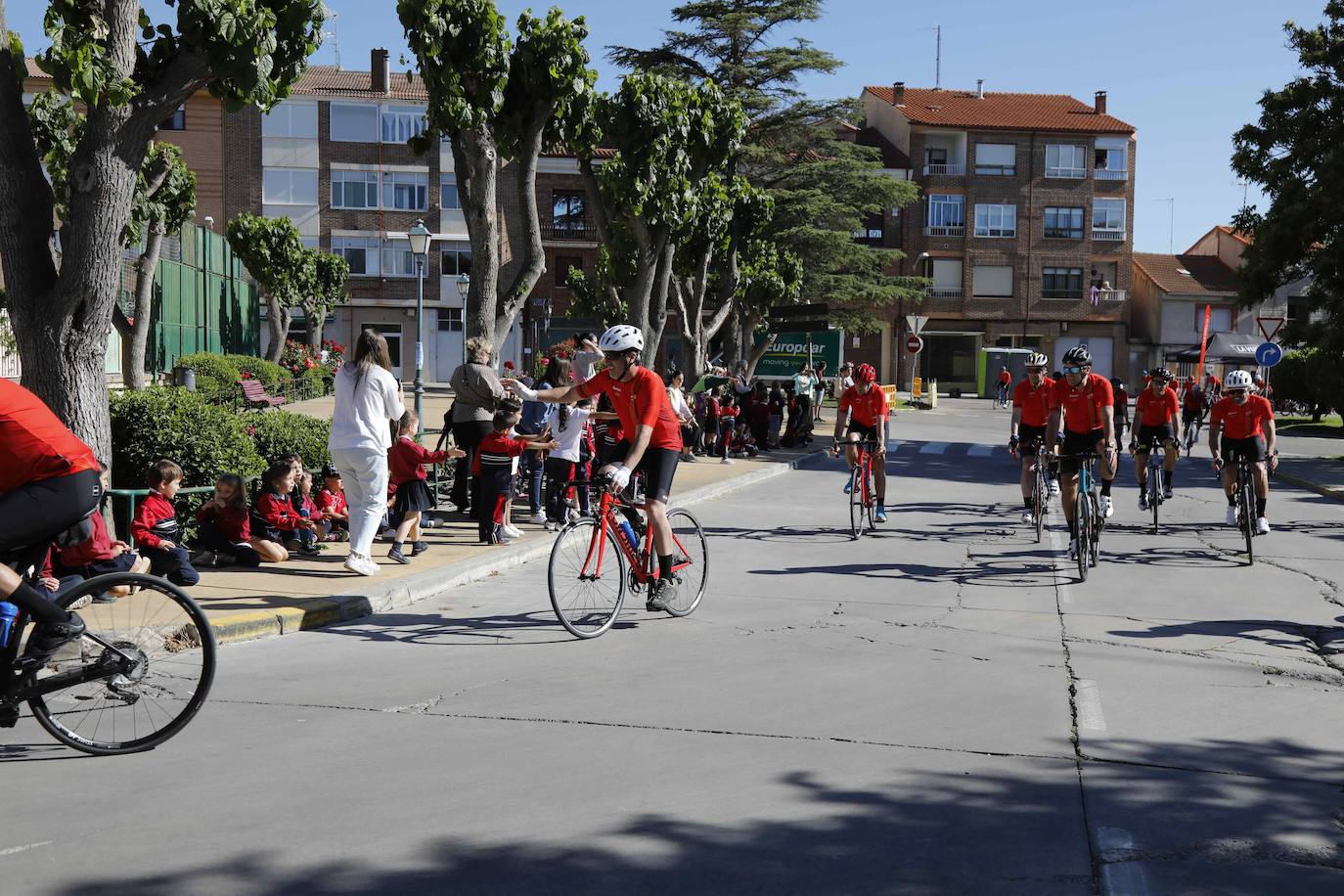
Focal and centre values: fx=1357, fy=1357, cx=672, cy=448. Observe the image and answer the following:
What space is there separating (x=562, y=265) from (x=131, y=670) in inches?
2429

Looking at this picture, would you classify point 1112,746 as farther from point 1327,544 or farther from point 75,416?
point 1327,544

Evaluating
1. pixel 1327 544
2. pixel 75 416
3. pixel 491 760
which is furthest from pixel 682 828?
pixel 1327 544

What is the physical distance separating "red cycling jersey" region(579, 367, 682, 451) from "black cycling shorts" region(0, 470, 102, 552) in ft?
11.7

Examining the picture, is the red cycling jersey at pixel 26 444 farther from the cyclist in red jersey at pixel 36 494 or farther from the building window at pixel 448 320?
the building window at pixel 448 320

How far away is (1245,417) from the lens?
42.8 feet

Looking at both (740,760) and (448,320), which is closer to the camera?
(740,760)

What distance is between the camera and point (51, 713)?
5.40 m

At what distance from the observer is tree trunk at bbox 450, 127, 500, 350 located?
16.0m

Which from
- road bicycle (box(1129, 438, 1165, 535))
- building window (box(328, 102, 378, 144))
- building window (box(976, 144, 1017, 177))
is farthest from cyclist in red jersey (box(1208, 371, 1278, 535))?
building window (box(976, 144, 1017, 177))

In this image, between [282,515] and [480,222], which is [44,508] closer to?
[282,515]

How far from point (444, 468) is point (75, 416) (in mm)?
6753

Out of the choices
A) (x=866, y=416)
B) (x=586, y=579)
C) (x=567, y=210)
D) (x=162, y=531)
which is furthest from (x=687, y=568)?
(x=567, y=210)

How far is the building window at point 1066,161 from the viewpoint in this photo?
70.6 m

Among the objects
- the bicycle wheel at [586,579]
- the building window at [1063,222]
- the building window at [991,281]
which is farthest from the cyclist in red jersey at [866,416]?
the building window at [1063,222]
